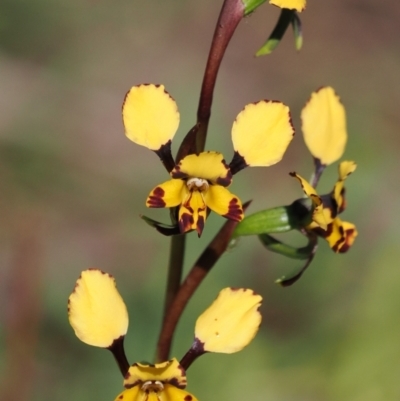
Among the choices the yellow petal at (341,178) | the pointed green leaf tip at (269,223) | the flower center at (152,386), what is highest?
the yellow petal at (341,178)

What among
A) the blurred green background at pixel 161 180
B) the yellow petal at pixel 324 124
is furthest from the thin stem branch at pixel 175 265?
the blurred green background at pixel 161 180

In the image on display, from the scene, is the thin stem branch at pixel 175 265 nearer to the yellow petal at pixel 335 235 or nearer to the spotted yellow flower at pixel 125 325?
the spotted yellow flower at pixel 125 325

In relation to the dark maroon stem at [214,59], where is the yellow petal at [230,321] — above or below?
below

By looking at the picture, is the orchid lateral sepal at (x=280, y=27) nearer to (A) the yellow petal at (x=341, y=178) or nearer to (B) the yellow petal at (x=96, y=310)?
(A) the yellow petal at (x=341, y=178)

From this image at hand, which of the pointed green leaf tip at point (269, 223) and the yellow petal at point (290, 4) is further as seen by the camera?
the pointed green leaf tip at point (269, 223)

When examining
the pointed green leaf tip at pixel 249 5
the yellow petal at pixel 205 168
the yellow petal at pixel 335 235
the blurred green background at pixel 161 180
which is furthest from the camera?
the blurred green background at pixel 161 180

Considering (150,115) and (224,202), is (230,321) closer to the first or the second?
(224,202)

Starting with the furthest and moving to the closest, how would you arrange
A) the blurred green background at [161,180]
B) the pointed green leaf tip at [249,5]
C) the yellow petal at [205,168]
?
the blurred green background at [161,180] → the pointed green leaf tip at [249,5] → the yellow petal at [205,168]
